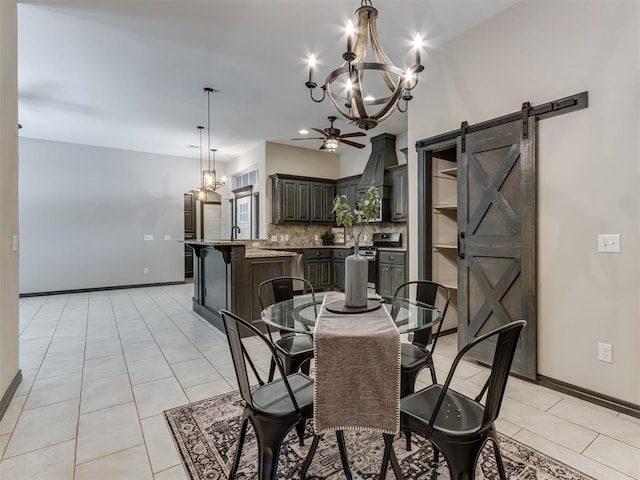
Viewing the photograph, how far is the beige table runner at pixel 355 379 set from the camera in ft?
4.91

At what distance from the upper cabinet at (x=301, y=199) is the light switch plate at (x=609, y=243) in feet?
16.8

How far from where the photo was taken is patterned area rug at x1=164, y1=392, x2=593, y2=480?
1.67 m

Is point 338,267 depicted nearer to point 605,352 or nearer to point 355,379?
point 605,352

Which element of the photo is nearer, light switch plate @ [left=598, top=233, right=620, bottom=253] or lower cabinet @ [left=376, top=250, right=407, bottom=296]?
light switch plate @ [left=598, top=233, right=620, bottom=253]

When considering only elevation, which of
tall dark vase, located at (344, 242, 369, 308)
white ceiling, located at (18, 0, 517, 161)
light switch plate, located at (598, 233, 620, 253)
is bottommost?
tall dark vase, located at (344, 242, 369, 308)

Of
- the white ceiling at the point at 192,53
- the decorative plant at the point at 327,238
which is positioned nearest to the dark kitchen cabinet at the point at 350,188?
the decorative plant at the point at 327,238

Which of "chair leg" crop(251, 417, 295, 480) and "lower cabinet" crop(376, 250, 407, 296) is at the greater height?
"lower cabinet" crop(376, 250, 407, 296)

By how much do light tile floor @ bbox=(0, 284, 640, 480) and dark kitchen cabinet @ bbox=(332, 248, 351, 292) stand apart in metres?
2.97

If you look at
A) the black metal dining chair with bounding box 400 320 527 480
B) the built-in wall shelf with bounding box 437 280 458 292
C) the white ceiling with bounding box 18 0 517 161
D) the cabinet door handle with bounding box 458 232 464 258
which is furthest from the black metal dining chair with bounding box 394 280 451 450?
the white ceiling with bounding box 18 0 517 161

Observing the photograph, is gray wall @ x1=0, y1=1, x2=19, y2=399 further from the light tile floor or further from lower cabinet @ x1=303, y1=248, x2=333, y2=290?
lower cabinet @ x1=303, y1=248, x2=333, y2=290

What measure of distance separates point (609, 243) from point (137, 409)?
3.47m

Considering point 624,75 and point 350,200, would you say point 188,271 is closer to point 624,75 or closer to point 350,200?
point 350,200

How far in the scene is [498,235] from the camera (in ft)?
9.55

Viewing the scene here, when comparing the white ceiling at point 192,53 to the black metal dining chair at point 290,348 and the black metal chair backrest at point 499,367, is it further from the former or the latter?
the black metal chair backrest at point 499,367
